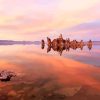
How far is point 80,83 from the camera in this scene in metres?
25.1

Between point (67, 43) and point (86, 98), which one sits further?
point (67, 43)

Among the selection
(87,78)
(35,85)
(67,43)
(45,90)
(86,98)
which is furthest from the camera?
(67,43)

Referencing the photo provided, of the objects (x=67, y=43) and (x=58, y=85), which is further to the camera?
(x=67, y=43)

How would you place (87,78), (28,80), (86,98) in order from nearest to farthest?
(86,98)
(28,80)
(87,78)

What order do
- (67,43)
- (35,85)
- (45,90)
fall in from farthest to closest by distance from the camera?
(67,43), (35,85), (45,90)

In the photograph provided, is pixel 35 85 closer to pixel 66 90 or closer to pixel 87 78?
pixel 66 90

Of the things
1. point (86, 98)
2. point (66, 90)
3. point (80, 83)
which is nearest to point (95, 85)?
point (80, 83)

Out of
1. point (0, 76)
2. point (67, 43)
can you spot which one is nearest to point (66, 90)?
point (0, 76)

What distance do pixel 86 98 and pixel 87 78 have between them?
9.38 meters

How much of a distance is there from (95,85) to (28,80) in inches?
295

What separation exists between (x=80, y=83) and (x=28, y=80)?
5.85 metres

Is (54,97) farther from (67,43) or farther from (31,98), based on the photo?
(67,43)

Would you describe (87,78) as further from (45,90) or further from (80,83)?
(45,90)

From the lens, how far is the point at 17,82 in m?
24.8
